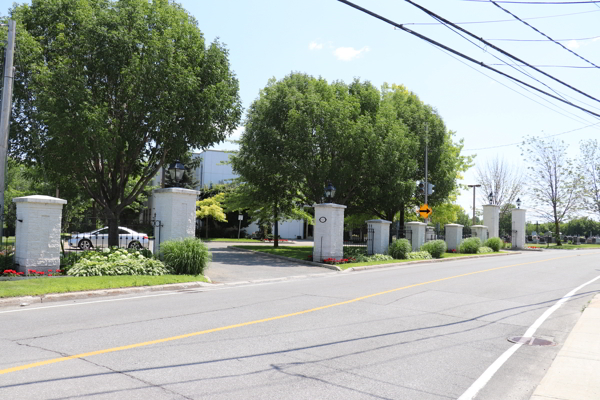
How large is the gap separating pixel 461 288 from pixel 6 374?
1123 cm

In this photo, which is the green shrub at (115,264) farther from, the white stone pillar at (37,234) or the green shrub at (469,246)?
the green shrub at (469,246)

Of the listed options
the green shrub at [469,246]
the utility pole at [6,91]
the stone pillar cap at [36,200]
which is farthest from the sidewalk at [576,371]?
the green shrub at [469,246]

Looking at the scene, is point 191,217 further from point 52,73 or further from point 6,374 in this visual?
point 6,374

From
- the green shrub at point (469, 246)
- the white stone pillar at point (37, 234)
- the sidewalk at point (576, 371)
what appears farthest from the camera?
the green shrub at point (469, 246)

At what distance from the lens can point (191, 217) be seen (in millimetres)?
16094

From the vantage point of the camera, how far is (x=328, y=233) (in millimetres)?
20969

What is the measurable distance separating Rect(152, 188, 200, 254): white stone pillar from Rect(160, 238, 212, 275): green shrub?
87 centimetres

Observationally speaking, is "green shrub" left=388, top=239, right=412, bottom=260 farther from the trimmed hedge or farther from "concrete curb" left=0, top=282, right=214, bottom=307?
the trimmed hedge

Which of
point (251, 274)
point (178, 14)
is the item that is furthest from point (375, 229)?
point (178, 14)

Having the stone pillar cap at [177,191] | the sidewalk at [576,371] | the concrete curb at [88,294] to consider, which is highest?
the stone pillar cap at [177,191]

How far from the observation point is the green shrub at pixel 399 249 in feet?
78.4

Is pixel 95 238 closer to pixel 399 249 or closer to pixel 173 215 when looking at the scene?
pixel 173 215

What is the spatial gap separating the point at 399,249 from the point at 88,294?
16317 millimetres

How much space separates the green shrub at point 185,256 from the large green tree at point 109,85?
11.9 ft
